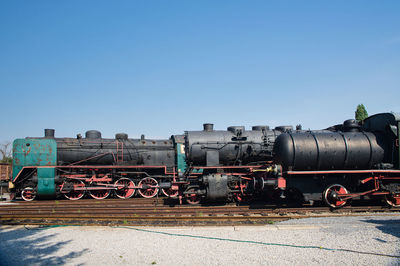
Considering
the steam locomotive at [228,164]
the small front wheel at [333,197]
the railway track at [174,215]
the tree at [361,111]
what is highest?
the tree at [361,111]

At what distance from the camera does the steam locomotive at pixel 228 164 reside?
10.3 metres

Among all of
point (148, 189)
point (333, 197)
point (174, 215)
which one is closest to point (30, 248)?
point (174, 215)

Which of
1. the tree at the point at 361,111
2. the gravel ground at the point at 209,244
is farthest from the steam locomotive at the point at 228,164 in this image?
the tree at the point at 361,111

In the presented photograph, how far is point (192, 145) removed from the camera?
1238 cm

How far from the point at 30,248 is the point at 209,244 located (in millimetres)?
4266

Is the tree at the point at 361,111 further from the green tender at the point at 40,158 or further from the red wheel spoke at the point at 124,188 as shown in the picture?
A: the green tender at the point at 40,158

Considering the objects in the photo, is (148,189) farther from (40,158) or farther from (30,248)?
(30,248)

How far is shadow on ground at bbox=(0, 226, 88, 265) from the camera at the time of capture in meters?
5.72

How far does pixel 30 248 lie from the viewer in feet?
21.4

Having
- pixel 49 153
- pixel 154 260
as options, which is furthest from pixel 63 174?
pixel 154 260

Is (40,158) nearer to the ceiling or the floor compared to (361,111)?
nearer to the floor

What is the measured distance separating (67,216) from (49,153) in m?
6.52

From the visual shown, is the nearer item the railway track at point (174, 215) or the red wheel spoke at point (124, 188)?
the railway track at point (174, 215)

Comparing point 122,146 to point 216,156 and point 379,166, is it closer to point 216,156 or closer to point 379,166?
point 216,156
